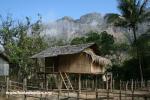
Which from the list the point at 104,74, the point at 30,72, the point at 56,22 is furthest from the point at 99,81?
the point at 56,22

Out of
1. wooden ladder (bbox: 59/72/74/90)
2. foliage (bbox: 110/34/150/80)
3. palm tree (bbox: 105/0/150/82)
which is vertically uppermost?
palm tree (bbox: 105/0/150/82)

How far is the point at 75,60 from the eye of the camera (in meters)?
37.1

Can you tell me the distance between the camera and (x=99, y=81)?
43.0 meters

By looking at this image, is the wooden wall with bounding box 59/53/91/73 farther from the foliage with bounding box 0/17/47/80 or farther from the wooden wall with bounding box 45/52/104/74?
the foliage with bounding box 0/17/47/80

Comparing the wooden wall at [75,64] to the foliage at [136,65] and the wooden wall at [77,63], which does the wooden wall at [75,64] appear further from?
the foliage at [136,65]

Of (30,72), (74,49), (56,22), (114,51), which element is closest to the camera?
(74,49)

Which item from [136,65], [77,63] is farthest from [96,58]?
[136,65]

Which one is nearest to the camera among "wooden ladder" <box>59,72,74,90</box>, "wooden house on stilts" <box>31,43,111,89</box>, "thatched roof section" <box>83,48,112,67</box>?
"thatched roof section" <box>83,48,112,67</box>

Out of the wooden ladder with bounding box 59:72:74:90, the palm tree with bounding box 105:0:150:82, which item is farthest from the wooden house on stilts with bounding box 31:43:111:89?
the palm tree with bounding box 105:0:150:82

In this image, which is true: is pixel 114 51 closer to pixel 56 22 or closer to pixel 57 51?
pixel 57 51

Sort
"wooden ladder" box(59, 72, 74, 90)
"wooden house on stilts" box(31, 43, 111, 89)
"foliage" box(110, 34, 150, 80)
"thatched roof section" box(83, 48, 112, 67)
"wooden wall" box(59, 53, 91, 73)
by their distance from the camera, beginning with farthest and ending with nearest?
"foliage" box(110, 34, 150, 80) → "wooden ladder" box(59, 72, 74, 90) → "wooden wall" box(59, 53, 91, 73) → "wooden house on stilts" box(31, 43, 111, 89) → "thatched roof section" box(83, 48, 112, 67)

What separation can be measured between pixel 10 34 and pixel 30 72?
555cm

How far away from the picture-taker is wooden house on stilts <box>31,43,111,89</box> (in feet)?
121

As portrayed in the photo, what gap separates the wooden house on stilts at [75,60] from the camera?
37.0 m
